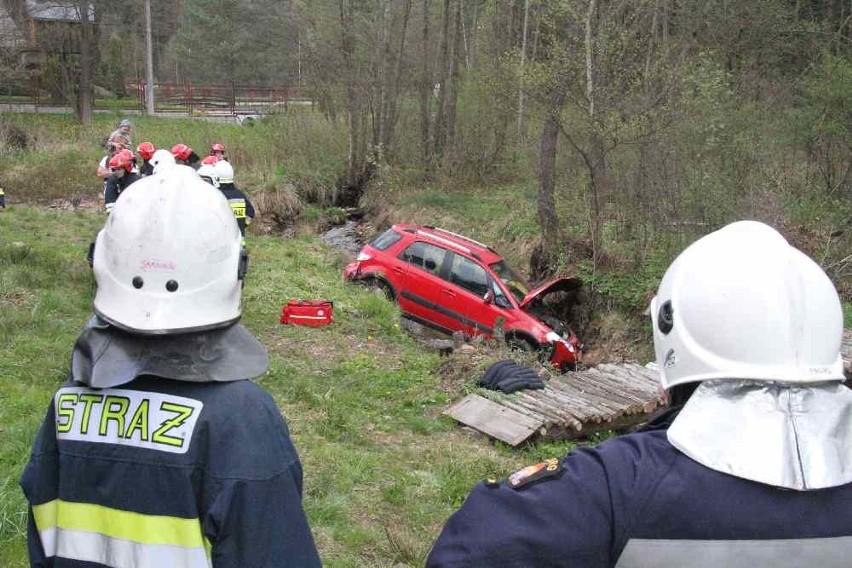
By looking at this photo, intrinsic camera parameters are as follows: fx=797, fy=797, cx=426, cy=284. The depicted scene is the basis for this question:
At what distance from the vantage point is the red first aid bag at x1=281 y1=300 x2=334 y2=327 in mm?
10703

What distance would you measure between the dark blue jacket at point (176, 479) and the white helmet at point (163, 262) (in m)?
0.17

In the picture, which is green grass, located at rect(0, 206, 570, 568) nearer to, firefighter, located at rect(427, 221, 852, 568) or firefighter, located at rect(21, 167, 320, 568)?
firefighter, located at rect(21, 167, 320, 568)

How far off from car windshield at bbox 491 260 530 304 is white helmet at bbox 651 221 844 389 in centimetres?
1045

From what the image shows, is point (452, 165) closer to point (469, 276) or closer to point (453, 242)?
point (453, 242)

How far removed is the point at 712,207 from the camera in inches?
529

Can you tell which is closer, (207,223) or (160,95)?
(207,223)

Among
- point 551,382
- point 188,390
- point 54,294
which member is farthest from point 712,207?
point 188,390

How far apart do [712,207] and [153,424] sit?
42.4ft

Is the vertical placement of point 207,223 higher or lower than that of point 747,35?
lower

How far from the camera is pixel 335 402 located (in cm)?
780

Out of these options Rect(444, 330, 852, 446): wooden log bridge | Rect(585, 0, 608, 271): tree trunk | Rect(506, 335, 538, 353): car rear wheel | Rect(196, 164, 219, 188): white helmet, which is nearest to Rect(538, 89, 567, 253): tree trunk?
Rect(585, 0, 608, 271): tree trunk

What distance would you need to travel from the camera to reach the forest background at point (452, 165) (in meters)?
7.09

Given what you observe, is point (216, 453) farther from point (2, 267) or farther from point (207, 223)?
point (2, 267)

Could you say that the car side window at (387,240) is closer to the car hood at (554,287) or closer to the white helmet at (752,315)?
Answer: the car hood at (554,287)
